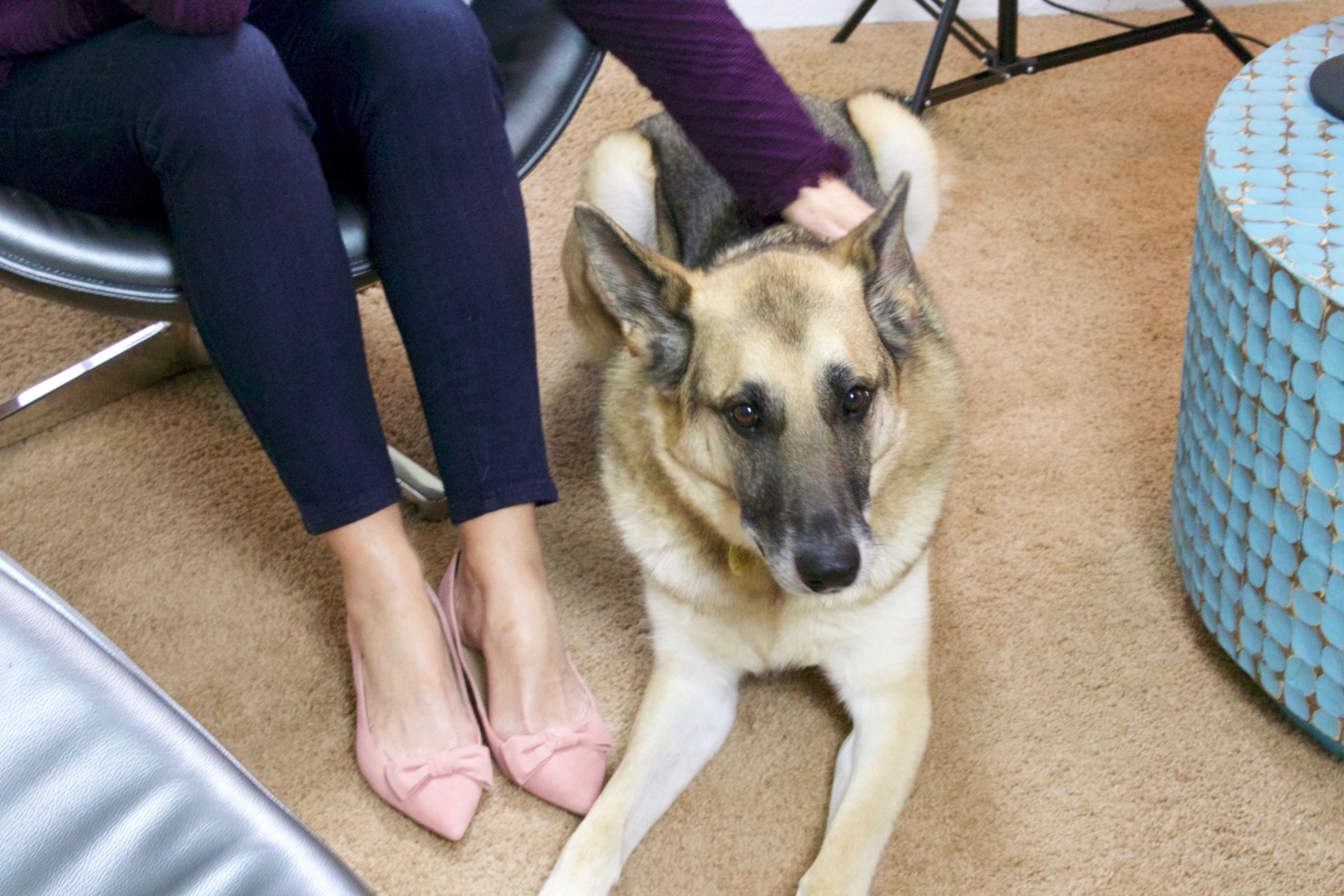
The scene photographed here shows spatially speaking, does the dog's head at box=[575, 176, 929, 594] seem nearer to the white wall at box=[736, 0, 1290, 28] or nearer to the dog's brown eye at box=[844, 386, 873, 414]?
the dog's brown eye at box=[844, 386, 873, 414]

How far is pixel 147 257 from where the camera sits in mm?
1292

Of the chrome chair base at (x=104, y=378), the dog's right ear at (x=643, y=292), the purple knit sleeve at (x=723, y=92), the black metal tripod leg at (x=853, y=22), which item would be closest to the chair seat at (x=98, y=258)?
the dog's right ear at (x=643, y=292)

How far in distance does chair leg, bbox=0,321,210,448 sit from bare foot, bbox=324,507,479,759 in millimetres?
858

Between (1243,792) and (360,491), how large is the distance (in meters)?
1.19

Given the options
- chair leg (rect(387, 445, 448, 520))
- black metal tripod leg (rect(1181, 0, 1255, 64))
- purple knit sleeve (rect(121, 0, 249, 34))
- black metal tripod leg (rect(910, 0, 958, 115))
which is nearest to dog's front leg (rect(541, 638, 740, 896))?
chair leg (rect(387, 445, 448, 520))

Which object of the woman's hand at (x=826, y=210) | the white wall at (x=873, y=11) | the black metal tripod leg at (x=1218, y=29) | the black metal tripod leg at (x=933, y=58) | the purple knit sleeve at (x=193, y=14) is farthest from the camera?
the white wall at (x=873, y=11)

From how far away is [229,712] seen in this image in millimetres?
1540

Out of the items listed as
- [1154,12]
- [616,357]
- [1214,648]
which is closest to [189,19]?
[616,357]

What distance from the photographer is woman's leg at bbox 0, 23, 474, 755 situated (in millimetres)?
1184

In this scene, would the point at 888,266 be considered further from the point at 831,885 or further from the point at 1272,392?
the point at 831,885

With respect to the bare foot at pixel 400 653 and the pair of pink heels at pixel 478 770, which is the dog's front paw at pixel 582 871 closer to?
the pair of pink heels at pixel 478 770

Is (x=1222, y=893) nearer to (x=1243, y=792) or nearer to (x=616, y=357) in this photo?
(x=1243, y=792)

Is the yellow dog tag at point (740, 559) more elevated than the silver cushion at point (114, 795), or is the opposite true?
the silver cushion at point (114, 795)

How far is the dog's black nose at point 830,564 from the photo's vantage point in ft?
3.91
